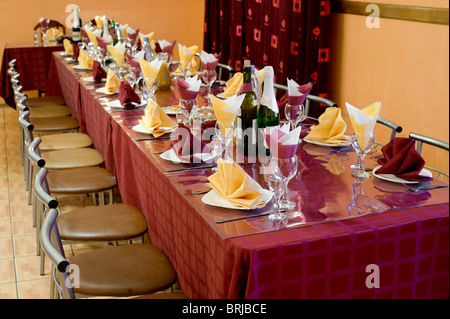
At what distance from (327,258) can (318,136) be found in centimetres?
91

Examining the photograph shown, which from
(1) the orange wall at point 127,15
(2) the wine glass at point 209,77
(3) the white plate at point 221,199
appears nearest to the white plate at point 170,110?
(2) the wine glass at point 209,77

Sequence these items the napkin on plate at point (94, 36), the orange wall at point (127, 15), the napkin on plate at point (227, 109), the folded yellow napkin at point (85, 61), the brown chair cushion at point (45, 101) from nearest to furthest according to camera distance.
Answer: the napkin on plate at point (227, 109) → the folded yellow napkin at point (85, 61) → the napkin on plate at point (94, 36) → the brown chair cushion at point (45, 101) → the orange wall at point (127, 15)

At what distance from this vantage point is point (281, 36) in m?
4.81

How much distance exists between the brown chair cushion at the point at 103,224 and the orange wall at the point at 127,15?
504 cm

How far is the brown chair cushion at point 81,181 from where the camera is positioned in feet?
9.12

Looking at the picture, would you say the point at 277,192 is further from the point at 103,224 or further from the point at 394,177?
the point at 103,224

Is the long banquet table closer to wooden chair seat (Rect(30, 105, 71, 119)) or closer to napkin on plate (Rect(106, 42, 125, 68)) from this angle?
napkin on plate (Rect(106, 42, 125, 68))

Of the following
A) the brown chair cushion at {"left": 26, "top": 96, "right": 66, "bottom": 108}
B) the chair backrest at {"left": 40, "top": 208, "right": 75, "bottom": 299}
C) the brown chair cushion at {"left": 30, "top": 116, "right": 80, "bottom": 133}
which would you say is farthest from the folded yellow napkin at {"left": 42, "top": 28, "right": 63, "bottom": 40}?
the chair backrest at {"left": 40, "top": 208, "right": 75, "bottom": 299}

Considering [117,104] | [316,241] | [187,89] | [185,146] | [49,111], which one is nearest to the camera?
[316,241]

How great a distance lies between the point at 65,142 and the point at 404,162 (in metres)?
2.46

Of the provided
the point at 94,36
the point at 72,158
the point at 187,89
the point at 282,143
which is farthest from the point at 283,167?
the point at 94,36

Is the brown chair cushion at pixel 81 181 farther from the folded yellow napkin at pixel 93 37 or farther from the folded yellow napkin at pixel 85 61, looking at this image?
the folded yellow napkin at pixel 93 37

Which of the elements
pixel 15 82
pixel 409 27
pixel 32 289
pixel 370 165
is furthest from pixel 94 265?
pixel 409 27

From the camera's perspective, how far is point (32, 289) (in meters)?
2.69
